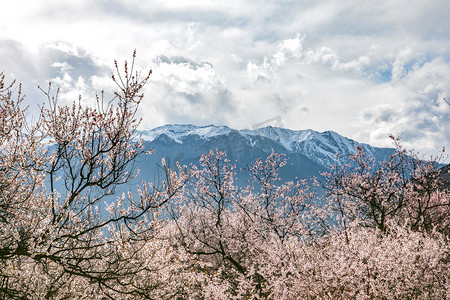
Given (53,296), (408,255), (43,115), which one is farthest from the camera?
(43,115)

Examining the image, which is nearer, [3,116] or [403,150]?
[3,116]

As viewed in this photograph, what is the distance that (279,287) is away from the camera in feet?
25.1

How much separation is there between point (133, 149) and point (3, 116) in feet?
12.4

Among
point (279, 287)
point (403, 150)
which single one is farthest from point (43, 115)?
point (403, 150)

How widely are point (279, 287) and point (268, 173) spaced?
13997 millimetres

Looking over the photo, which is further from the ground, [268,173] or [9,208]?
[268,173]

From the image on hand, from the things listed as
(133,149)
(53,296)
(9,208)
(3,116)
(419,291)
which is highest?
(3,116)

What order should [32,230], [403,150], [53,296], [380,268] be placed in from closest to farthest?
[32,230]
[380,268]
[53,296]
[403,150]

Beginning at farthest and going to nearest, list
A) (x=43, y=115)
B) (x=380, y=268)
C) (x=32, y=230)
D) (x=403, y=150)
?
(x=403, y=150)
(x=43, y=115)
(x=380, y=268)
(x=32, y=230)

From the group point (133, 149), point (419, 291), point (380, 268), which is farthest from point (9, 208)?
point (419, 291)

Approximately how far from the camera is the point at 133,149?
824 centimetres

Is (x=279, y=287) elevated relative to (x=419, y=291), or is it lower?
elevated

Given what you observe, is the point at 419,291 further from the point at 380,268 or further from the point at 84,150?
the point at 84,150

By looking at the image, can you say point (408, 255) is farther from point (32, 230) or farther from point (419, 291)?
point (32, 230)
